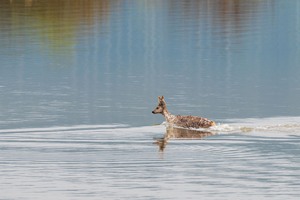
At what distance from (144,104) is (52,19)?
4250cm

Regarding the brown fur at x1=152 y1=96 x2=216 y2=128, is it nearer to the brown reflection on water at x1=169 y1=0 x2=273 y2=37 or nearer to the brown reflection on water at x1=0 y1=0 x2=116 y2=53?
the brown reflection on water at x1=0 y1=0 x2=116 y2=53

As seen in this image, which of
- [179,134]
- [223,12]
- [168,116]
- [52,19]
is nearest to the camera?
[179,134]

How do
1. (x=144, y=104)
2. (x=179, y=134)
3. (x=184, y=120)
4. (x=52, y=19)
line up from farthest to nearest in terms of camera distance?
1. (x=52, y=19)
2. (x=144, y=104)
3. (x=184, y=120)
4. (x=179, y=134)

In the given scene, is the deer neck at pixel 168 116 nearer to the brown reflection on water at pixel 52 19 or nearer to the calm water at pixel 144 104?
the calm water at pixel 144 104

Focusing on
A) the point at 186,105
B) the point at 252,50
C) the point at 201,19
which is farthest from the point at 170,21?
the point at 186,105

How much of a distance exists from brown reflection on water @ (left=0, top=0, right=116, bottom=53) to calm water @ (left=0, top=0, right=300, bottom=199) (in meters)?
0.21

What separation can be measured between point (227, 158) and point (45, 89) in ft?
56.8

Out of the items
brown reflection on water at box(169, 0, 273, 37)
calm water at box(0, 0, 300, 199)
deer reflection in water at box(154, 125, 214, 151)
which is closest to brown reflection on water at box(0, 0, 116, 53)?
calm water at box(0, 0, 300, 199)

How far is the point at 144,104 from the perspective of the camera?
4484cm

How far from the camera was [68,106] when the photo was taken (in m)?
44.4

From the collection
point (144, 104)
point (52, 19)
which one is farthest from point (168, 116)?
point (52, 19)

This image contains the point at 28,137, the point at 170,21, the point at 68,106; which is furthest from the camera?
the point at 170,21

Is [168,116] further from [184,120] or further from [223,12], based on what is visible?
[223,12]

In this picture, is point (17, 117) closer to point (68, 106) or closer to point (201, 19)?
point (68, 106)
